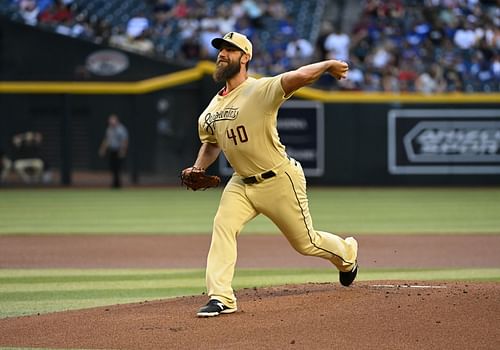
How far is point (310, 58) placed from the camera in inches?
990

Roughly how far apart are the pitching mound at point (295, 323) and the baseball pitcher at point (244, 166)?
383 millimetres

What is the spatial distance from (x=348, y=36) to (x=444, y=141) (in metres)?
4.01

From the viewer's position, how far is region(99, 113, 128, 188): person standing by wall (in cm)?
2388

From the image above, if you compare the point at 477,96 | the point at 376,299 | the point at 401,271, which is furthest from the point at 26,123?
the point at 376,299

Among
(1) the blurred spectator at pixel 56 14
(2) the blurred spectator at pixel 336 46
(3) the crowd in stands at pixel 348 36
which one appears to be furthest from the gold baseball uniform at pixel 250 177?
(1) the blurred spectator at pixel 56 14

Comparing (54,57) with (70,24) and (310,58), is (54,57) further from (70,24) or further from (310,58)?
(310,58)

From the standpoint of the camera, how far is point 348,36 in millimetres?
26797

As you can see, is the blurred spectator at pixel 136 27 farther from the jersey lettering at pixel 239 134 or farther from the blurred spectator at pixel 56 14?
the jersey lettering at pixel 239 134

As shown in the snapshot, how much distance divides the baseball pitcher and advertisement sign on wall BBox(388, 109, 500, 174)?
17.4 m

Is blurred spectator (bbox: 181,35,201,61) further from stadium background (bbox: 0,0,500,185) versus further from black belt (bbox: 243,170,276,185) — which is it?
black belt (bbox: 243,170,276,185)

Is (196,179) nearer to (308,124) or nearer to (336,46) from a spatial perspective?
(308,124)

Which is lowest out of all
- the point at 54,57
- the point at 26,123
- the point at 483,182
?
the point at 483,182

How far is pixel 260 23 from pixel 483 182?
274 inches

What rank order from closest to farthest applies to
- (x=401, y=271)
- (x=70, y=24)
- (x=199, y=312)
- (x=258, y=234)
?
(x=199, y=312)
(x=401, y=271)
(x=258, y=234)
(x=70, y=24)
